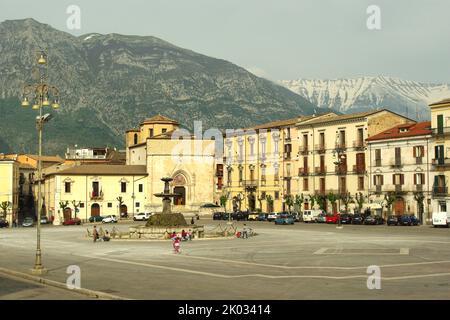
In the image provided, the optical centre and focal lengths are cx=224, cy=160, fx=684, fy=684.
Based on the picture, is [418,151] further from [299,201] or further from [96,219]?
[96,219]

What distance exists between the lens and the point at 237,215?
311ft

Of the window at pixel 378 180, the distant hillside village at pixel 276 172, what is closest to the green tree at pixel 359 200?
the distant hillside village at pixel 276 172

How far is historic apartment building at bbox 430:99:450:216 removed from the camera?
7775cm

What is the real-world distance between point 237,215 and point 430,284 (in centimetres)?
6919

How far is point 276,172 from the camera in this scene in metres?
104

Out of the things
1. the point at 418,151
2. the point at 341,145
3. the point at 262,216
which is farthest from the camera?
the point at 341,145

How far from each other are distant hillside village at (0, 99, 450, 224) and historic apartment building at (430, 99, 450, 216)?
115 mm

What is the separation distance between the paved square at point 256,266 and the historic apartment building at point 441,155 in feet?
83.9

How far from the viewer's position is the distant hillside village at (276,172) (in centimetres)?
8194

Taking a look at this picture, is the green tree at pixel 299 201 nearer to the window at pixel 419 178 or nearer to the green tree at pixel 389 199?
the green tree at pixel 389 199

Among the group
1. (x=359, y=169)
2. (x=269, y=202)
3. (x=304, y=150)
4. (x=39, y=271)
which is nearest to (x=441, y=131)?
(x=359, y=169)

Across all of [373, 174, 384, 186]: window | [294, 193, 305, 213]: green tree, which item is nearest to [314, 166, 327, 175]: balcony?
[294, 193, 305, 213]: green tree

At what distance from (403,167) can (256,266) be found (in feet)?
178
